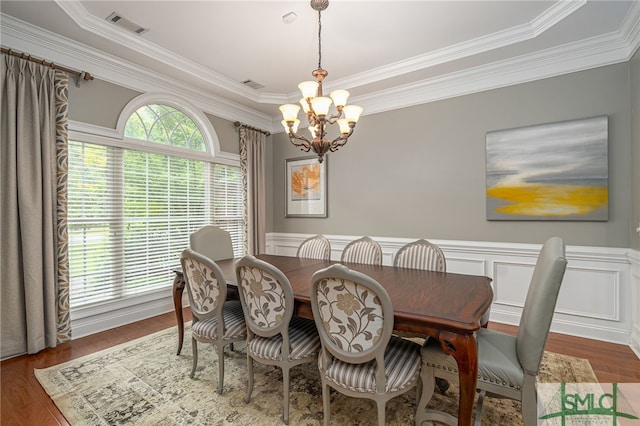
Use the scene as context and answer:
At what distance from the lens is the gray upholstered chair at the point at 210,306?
206 cm

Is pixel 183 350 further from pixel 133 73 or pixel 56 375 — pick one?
pixel 133 73

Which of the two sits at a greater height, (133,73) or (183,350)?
(133,73)

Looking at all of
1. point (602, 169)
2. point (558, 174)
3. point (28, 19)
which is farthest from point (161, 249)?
point (602, 169)

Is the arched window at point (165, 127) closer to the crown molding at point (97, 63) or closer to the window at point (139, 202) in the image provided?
the window at point (139, 202)

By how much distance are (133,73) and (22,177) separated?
154 cm

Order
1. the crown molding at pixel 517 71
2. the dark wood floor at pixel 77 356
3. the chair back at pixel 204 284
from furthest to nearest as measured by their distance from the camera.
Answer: the crown molding at pixel 517 71, the chair back at pixel 204 284, the dark wood floor at pixel 77 356

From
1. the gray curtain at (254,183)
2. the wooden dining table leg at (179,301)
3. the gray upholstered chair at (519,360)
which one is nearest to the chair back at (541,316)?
the gray upholstered chair at (519,360)

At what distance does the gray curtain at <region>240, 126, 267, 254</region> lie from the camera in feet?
15.2

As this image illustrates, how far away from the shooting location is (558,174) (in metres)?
3.05

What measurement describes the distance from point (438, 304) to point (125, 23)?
136 inches

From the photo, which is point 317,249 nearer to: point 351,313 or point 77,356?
point 351,313

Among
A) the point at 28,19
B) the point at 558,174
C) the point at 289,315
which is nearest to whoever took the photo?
the point at 289,315

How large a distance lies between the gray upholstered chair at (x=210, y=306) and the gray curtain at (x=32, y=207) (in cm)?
154

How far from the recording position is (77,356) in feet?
8.68
